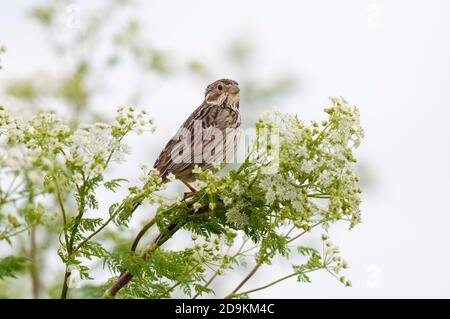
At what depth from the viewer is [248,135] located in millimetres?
3275

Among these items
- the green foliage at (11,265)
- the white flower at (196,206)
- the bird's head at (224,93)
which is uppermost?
the bird's head at (224,93)

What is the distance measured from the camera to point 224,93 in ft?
18.2

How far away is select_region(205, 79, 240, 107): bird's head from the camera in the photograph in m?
5.52

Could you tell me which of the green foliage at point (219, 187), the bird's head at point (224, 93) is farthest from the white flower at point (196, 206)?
the bird's head at point (224, 93)

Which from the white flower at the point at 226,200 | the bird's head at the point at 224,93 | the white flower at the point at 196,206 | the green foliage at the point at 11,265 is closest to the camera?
the green foliage at the point at 11,265

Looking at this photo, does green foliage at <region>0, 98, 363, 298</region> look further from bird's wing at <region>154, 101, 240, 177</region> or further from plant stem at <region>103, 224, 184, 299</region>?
bird's wing at <region>154, 101, 240, 177</region>

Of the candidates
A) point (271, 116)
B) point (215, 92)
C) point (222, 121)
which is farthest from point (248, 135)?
point (215, 92)

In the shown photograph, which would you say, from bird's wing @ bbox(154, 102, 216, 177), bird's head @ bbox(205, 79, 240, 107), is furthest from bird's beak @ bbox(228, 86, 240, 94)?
bird's wing @ bbox(154, 102, 216, 177)

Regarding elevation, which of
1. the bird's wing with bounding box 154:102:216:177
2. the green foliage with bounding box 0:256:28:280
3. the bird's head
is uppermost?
the bird's head

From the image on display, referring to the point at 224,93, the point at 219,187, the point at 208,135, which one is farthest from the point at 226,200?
the point at 224,93

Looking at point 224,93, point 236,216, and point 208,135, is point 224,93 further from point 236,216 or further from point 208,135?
Answer: point 236,216

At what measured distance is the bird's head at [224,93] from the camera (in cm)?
552

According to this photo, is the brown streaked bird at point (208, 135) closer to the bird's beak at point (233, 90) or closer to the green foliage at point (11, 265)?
the bird's beak at point (233, 90)
